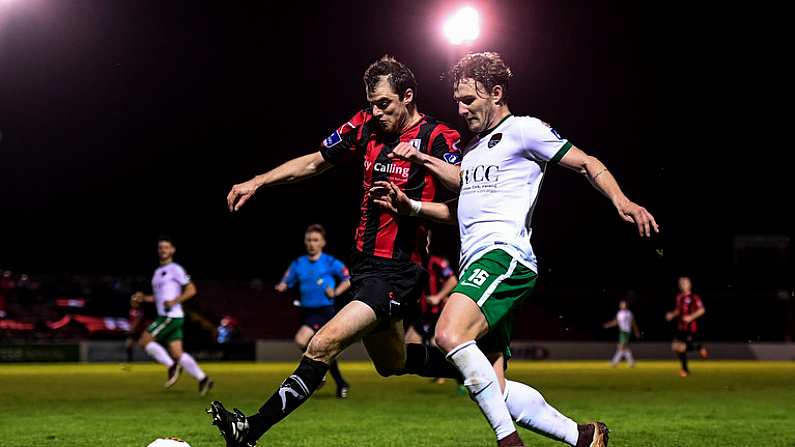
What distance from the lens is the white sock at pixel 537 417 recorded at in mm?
6004

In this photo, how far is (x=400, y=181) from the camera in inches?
271

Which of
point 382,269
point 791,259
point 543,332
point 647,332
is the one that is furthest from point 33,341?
point 791,259

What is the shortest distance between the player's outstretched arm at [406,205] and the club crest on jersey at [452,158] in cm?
27

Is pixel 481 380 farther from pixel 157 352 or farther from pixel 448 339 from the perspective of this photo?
pixel 157 352

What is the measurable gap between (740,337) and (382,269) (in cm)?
3803

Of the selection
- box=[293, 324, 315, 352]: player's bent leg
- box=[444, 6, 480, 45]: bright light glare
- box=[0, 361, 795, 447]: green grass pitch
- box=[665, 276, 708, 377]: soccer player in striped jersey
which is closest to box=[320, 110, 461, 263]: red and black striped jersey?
box=[0, 361, 795, 447]: green grass pitch

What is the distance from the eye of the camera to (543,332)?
42.6 m

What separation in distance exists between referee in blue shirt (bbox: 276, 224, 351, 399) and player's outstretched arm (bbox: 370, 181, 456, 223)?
851cm

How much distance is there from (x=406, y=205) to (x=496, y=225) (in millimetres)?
734

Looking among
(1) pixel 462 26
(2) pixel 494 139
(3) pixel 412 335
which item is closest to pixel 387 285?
(2) pixel 494 139

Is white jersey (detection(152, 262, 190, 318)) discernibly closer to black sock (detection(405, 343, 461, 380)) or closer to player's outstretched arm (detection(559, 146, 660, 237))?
black sock (detection(405, 343, 461, 380))

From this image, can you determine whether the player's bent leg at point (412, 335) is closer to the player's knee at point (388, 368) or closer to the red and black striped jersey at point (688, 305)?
the red and black striped jersey at point (688, 305)

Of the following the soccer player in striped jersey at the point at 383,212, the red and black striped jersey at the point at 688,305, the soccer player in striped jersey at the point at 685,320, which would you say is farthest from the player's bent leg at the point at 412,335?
the soccer player in striped jersey at the point at 383,212

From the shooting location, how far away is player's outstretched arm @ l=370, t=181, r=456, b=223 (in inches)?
252
